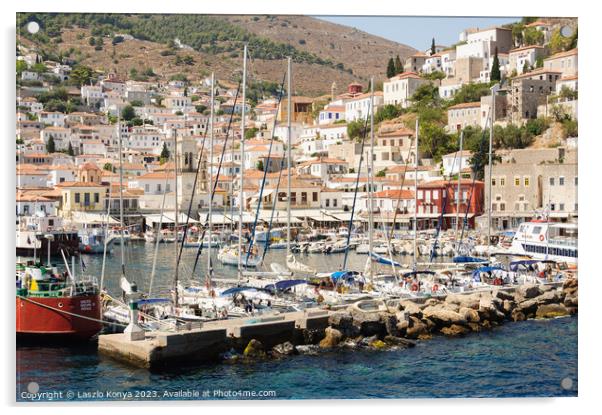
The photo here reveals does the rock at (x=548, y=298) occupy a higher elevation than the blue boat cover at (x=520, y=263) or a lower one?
lower

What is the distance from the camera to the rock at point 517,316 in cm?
1512

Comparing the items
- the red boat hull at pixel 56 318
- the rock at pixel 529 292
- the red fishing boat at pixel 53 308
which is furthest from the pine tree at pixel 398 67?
the red boat hull at pixel 56 318

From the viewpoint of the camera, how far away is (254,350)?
1216 centimetres

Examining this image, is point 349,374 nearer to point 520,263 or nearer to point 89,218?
point 520,263

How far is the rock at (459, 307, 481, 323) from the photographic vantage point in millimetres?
14377

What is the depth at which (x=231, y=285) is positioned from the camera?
52.0 ft

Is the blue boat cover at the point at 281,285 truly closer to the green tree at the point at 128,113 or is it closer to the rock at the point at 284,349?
the rock at the point at 284,349

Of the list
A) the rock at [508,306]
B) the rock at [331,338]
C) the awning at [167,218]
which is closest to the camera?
the rock at [331,338]

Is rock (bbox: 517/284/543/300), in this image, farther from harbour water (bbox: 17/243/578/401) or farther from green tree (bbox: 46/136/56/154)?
green tree (bbox: 46/136/56/154)

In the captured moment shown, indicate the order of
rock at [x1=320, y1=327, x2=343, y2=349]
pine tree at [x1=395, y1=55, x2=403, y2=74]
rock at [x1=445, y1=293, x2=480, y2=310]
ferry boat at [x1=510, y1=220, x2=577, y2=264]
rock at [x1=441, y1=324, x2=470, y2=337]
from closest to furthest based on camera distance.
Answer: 1. rock at [x1=320, y1=327, x2=343, y2=349]
2. rock at [x1=441, y1=324, x2=470, y2=337]
3. rock at [x1=445, y1=293, x2=480, y2=310]
4. ferry boat at [x1=510, y1=220, x2=577, y2=264]
5. pine tree at [x1=395, y1=55, x2=403, y2=74]

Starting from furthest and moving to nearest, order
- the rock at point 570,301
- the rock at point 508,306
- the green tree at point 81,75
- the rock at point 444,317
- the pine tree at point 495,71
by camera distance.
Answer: the green tree at point 81,75 → the pine tree at point 495,71 → the rock at point 508,306 → the rock at point 570,301 → the rock at point 444,317

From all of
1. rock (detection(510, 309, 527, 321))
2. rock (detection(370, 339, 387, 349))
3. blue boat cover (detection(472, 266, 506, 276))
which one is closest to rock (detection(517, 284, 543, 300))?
rock (detection(510, 309, 527, 321))

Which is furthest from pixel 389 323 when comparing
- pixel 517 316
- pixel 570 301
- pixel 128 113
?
pixel 128 113
